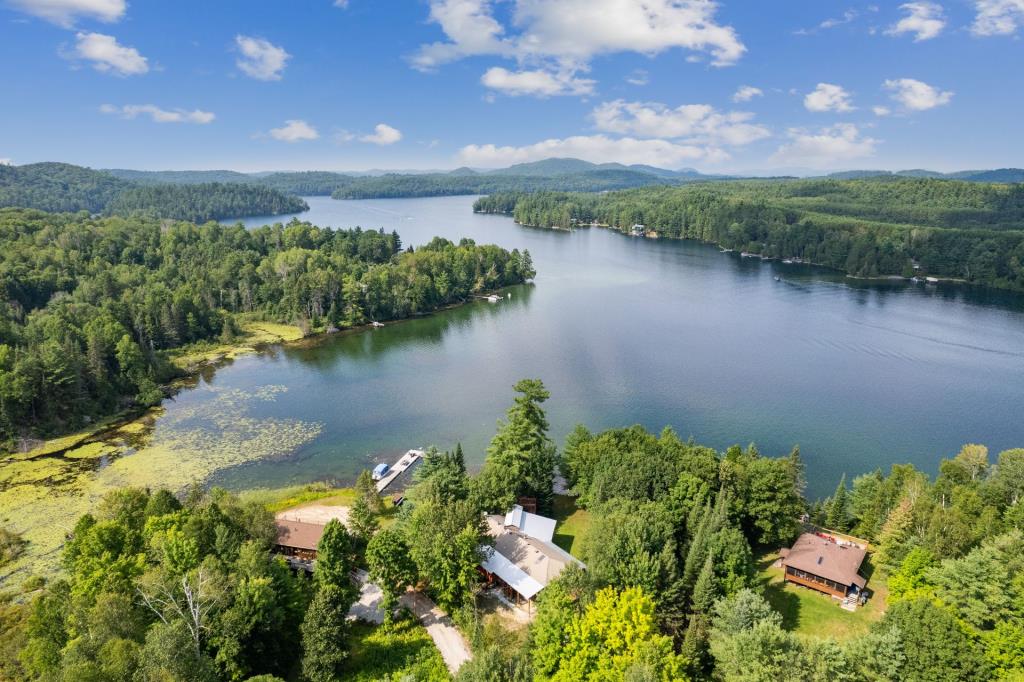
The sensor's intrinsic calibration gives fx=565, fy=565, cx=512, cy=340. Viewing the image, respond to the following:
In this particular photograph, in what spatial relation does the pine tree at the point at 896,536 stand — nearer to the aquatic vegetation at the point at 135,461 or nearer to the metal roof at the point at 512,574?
the metal roof at the point at 512,574

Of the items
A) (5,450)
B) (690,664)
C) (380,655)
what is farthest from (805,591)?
(5,450)

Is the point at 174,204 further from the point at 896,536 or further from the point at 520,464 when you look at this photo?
the point at 896,536

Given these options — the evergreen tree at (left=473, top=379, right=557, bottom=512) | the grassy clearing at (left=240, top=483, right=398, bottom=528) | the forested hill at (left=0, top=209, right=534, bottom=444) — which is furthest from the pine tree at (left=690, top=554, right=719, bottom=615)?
the forested hill at (left=0, top=209, right=534, bottom=444)

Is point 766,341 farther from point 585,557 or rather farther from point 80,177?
point 80,177

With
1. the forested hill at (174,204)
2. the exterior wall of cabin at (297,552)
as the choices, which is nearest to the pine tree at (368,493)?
the exterior wall of cabin at (297,552)

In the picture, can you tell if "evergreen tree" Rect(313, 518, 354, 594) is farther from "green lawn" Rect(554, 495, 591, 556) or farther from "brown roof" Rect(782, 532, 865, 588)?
"brown roof" Rect(782, 532, 865, 588)

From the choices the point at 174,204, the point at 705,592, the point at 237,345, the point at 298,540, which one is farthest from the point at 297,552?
the point at 174,204
